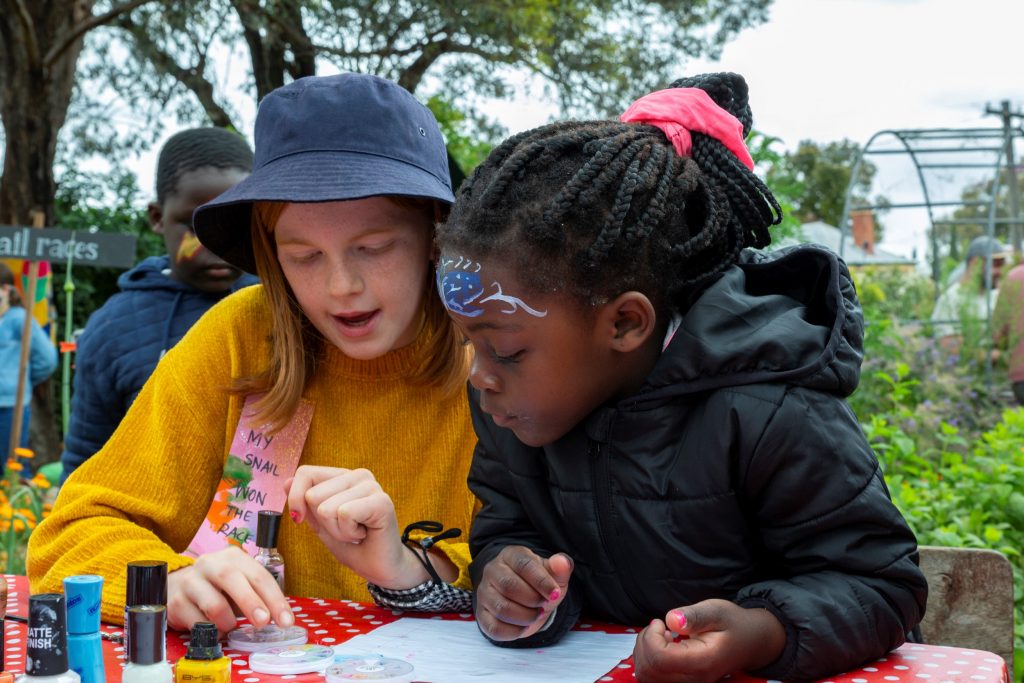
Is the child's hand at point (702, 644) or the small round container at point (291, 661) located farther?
the small round container at point (291, 661)

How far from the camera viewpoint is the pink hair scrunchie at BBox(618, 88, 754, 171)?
1.57 meters

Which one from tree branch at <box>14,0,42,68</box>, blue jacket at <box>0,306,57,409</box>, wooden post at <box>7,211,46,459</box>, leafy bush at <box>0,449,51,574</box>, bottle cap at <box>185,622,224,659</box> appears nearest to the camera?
bottle cap at <box>185,622,224,659</box>

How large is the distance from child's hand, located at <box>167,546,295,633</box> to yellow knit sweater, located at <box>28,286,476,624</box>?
316 millimetres

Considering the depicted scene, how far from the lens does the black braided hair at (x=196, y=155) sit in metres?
3.30

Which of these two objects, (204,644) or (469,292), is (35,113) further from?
(204,644)

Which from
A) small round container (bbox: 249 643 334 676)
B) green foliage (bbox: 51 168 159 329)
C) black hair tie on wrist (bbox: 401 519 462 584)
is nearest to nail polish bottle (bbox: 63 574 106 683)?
small round container (bbox: 249 643 334 676)

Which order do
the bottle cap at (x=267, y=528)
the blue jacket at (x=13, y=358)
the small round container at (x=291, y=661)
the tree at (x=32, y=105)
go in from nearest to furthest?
the small round container at (x=291, y=661)
the bottle cap at (x=267, y=528)
the blue jacket at (x=13, y=358)
the tree at (x=32, y=105)

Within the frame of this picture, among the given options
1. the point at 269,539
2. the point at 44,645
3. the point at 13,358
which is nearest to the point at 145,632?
the point at 44,645

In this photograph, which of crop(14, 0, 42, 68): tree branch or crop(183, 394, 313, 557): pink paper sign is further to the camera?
crop(14, 0, 42, 68): tree branch

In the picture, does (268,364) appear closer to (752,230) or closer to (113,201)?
(752,230)

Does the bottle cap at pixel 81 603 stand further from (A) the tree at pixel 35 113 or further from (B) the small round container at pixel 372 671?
(A) the tree at pixel 35 113

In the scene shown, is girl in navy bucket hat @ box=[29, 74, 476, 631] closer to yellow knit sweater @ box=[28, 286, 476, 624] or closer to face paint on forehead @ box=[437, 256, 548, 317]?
yellow knit sweater @ box=[28, 286, 476, 624]

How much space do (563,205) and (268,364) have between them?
87 centimetres

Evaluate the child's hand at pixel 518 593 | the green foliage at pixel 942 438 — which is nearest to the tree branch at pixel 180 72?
the green foliage at pixel 942 438
